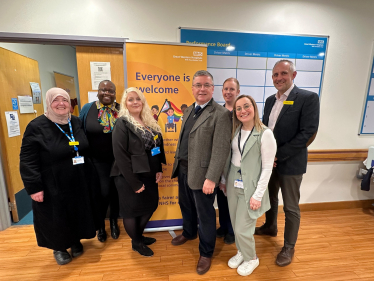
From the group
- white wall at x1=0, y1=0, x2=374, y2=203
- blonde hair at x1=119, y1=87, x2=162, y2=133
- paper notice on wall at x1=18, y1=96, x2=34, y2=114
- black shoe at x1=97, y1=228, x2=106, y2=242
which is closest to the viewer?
blonde hair at x1=119, y1=87, x2=162, y2=133

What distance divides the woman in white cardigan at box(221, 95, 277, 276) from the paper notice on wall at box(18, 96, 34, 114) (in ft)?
9.23

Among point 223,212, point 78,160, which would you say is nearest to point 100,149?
point 78,160

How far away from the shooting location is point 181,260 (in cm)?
193

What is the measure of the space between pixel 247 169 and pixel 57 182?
1.66m

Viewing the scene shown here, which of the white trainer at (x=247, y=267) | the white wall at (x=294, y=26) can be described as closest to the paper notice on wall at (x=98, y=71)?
the white wall at (x=294, y=26)

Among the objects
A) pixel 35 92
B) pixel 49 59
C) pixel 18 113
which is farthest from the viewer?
pixel 49 59

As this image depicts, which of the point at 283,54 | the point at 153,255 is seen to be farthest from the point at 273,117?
the point at 153,255

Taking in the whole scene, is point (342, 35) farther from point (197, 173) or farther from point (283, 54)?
point (197, 173)

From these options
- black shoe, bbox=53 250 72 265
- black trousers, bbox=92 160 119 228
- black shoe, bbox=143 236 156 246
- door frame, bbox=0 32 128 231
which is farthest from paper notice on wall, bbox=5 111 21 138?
black shoe, bbox=143 236 156 246

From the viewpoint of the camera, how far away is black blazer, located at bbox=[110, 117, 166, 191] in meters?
1.66

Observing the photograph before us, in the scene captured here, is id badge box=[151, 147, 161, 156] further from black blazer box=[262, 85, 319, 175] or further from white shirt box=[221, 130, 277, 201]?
black blazer box=[262, 85, 319, 175]

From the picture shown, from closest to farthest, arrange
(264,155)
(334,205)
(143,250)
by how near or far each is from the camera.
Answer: (264,155) → (143,250) → (334,205)

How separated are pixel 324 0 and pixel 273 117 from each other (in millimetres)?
1825

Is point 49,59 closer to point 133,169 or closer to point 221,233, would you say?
point 133,169
